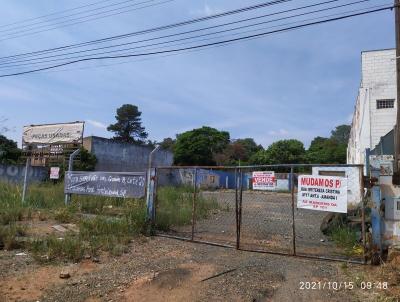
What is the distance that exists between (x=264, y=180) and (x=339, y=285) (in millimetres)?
3536

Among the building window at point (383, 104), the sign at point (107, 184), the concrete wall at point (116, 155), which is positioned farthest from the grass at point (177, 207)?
the concrete wall at point (116, 155)

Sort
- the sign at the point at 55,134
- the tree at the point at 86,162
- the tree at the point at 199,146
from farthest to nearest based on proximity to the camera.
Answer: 1. the tree at the point at 199,146
2. the tree at the point at 86,162
3. the sign at the point at 55,134

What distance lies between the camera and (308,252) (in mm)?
8727

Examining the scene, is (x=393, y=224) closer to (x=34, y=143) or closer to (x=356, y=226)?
(x=356, y=226)

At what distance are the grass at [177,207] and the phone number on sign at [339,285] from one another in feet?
17.4

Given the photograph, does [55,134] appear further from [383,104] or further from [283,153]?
[283,153]

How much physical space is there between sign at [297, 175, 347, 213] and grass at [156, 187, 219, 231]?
417 centimetres

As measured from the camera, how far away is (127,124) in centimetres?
7475

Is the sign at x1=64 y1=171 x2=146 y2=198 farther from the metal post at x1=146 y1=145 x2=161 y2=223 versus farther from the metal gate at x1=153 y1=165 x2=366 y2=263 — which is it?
the metal gate at x1=153 y1=165 x2=366 y2=263

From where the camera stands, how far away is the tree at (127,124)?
73812 millimetres

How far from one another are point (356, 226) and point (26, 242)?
7412 millimetres

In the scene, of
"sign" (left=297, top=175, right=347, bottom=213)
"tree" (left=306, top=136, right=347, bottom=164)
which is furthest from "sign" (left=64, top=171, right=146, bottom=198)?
"tree" (left=306, top=136, right=347, bottom=164)

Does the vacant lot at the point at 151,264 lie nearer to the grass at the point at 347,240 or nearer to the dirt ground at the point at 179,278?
the dirt ground at the point at 179,278

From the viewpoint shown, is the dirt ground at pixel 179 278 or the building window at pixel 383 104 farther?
the building window at pixel 383 104
